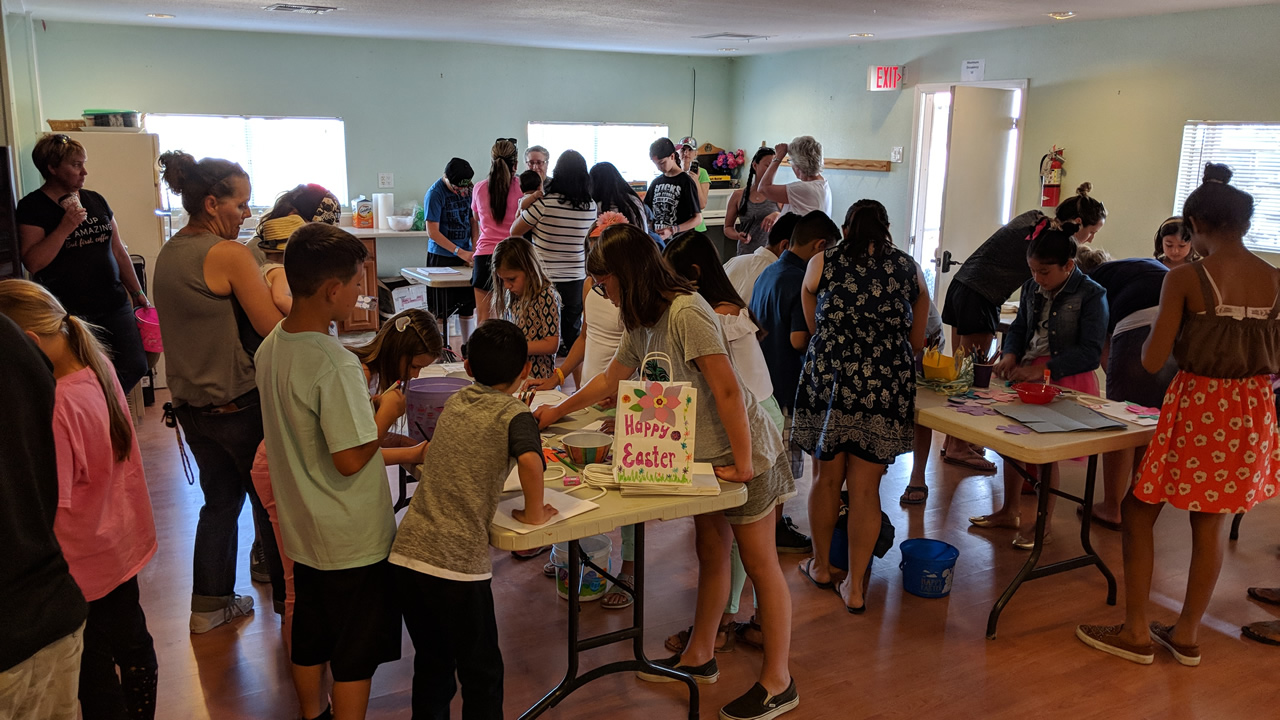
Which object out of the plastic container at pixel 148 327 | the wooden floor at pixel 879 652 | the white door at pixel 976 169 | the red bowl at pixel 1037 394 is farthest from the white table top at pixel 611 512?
the white door at pixel 976 169

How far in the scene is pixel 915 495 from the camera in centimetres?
425

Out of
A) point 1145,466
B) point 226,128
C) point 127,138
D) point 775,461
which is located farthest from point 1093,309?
point 226,128

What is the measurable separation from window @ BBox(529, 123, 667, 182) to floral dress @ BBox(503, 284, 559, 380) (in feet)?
19.4

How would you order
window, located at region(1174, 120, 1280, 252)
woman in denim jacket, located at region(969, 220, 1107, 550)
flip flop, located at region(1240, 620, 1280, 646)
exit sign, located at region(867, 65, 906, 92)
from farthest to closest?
exit sign, located at region(867, 65, 906, 92)
window, located at region(1174, 120, 1280, 252)
woman in denim jacket, located at region(969, 220, 1107, 550)
flip flop, located at region(1240, 620, 1280, 646)

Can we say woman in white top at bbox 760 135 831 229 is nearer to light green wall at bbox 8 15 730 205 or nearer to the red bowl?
the red bowl

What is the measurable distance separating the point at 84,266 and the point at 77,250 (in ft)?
0.24

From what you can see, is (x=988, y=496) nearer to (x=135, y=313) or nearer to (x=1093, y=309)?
(x=1093, y=309)

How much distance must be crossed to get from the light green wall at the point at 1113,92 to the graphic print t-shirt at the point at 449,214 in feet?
12.3

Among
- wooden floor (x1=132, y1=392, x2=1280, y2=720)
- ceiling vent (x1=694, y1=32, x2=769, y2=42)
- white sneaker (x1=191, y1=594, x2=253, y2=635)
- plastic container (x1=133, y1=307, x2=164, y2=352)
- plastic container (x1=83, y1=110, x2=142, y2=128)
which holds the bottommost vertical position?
wooden floor (x1=132, y1=392, x2=1280, y2=720)

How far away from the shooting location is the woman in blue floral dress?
118 inches

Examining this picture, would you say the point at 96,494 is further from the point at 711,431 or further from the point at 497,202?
the point at 497,202

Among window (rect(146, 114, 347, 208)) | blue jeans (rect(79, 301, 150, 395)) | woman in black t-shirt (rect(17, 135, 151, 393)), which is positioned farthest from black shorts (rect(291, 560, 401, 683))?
window (rect(146, 114, 347, 208))

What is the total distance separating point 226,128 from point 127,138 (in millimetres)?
2000

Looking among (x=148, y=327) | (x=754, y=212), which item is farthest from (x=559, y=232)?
(x=148, y=327)
